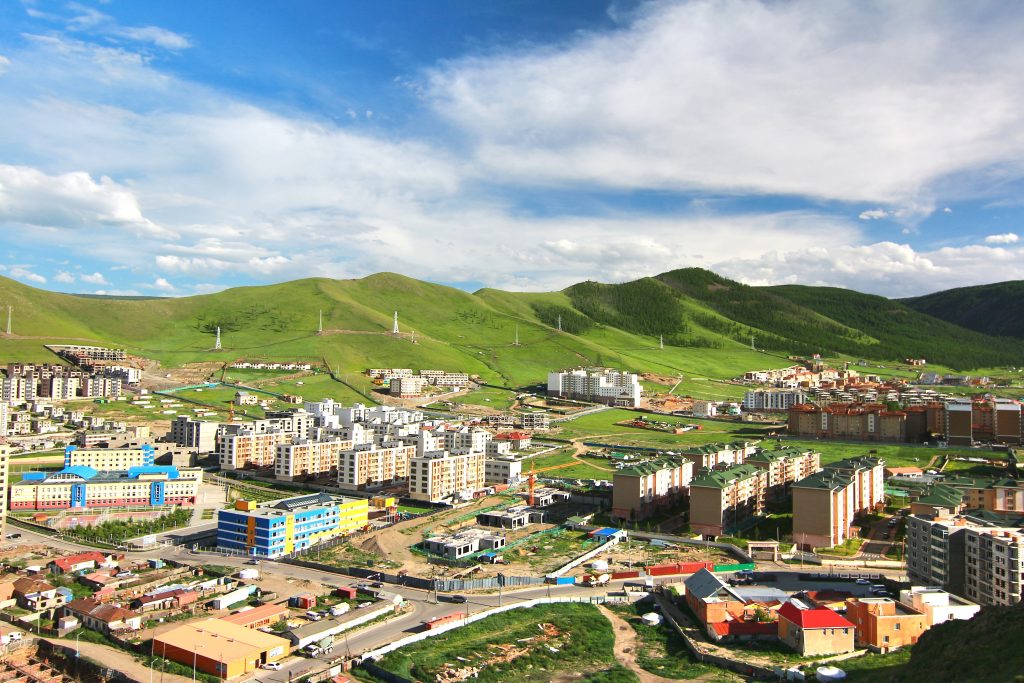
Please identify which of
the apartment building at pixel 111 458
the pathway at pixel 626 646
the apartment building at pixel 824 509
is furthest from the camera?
the apartment building at pixel 111 458

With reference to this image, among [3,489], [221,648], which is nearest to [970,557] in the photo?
[221,648]

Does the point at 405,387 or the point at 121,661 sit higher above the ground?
the point at 405,387

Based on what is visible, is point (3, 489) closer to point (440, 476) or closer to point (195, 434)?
point (440, 476)

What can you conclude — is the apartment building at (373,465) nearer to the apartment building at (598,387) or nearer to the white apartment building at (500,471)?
the white apartment building at (500,471)

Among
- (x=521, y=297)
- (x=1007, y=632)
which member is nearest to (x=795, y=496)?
(x=1007, y=632)

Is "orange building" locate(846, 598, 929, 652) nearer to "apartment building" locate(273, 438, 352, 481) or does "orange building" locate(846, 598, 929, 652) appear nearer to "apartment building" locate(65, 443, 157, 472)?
"apartment building" locate(273, 438, 352, 481)

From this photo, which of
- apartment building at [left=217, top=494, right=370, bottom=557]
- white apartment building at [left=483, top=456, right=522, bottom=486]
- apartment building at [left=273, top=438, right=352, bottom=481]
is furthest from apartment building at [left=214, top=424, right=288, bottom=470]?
apartment building at [left=217, top=494, right=370, bottom=557]

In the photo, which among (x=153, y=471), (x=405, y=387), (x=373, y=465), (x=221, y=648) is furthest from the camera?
(x=405, y=387)

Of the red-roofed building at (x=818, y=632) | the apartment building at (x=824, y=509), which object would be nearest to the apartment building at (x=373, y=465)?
the apartment building at (x=824, y=509)
